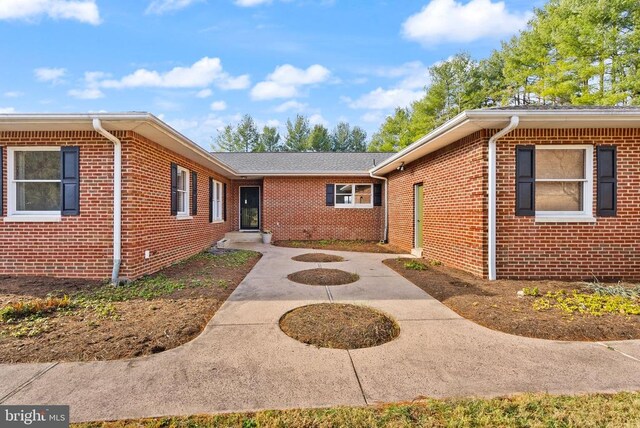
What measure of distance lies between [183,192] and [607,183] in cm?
977

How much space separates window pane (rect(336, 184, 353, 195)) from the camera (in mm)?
14016

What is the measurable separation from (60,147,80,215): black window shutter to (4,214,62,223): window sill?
23 centimetres

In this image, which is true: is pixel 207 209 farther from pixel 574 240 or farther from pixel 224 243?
pixel 574 240

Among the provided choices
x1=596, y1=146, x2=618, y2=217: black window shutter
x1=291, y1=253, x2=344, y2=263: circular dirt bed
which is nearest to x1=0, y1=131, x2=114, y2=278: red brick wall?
x1=291, y1=253, x2=344, y2=263: circular dirt bed

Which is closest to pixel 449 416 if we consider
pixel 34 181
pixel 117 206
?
pixel 117 206

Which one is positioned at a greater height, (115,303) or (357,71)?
(357,71)

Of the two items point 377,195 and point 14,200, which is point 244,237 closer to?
point 377,195

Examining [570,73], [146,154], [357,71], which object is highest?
[357,71]

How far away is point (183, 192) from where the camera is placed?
889 cm

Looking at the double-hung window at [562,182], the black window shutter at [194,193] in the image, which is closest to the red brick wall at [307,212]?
the black window shutter at [194,193]

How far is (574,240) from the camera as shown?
6.23 metres

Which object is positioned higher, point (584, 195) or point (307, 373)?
point (584, 195)

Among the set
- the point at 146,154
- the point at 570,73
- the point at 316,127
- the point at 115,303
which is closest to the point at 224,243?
the point at 146,154

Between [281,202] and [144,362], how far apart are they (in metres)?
11.0
